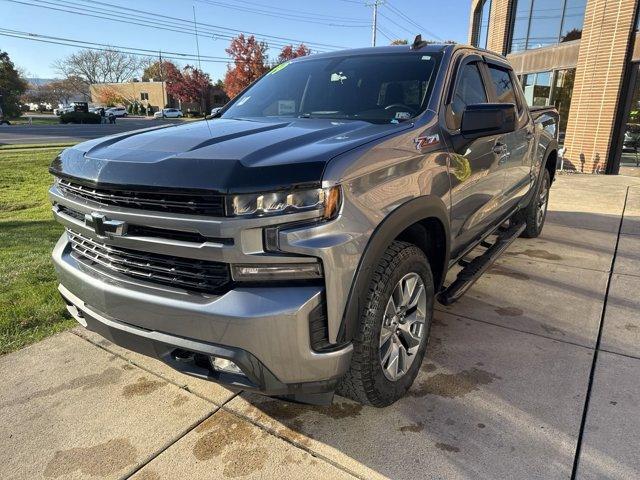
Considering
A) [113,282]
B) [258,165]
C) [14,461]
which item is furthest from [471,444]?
[14,461]

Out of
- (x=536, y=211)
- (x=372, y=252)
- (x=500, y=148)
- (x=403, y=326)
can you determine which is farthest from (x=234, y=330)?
(x=536, y=211)

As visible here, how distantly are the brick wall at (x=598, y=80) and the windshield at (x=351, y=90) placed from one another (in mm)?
10032

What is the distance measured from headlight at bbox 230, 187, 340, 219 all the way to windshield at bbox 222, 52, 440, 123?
109 centimetres

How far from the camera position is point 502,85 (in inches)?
172

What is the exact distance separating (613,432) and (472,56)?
268 centimetres

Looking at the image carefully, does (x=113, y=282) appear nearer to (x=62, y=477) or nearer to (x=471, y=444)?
(x=62, y=477)

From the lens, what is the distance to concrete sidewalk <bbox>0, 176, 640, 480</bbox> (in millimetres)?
2250

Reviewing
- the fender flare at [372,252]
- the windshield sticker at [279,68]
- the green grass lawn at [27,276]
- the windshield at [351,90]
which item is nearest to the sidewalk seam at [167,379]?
the green grass lawn at [27,276]

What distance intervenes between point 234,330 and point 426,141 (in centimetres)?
151

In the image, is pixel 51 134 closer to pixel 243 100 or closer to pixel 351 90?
pixel 243 100

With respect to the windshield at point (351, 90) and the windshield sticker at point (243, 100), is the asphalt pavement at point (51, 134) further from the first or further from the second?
the windshield at point (351, 90)

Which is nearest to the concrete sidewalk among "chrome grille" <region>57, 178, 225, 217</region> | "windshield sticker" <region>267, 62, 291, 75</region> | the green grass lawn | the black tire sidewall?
the black tire sidewall

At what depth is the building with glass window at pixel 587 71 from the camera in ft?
35.8

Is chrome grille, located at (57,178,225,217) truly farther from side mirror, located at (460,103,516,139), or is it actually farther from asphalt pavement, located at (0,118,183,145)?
asphalt pavement, located at (0,118,183,145)
